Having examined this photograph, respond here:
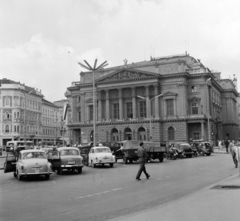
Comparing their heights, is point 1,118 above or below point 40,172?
above

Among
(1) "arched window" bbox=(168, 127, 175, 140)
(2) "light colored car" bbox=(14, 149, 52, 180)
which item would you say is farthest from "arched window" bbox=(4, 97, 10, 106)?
(2) "light colored car" bbox=(14, 149, 52, 180)

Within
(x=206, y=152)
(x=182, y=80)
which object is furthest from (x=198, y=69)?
(x=206, y=152)

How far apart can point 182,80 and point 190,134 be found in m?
11.6

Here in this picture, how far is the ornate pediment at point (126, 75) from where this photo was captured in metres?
74.5

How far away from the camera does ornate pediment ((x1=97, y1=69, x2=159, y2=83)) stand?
244 ft

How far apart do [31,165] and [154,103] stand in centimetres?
5845

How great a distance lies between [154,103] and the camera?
7506 centimetres

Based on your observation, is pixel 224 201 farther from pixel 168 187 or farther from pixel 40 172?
pixel 40 172

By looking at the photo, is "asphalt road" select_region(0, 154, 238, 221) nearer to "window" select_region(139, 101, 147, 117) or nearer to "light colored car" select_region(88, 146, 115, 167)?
"light colored car" select_region(88, 146, 115, 167)

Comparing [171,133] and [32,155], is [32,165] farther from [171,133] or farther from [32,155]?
[171,133]

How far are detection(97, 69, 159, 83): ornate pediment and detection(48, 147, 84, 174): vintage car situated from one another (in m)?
52.5

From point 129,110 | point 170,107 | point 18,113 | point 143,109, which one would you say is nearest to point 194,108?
point 170,107

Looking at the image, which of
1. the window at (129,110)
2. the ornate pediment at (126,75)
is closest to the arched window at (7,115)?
the ornate pediment at (126,75)

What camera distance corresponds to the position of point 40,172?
714 inches
